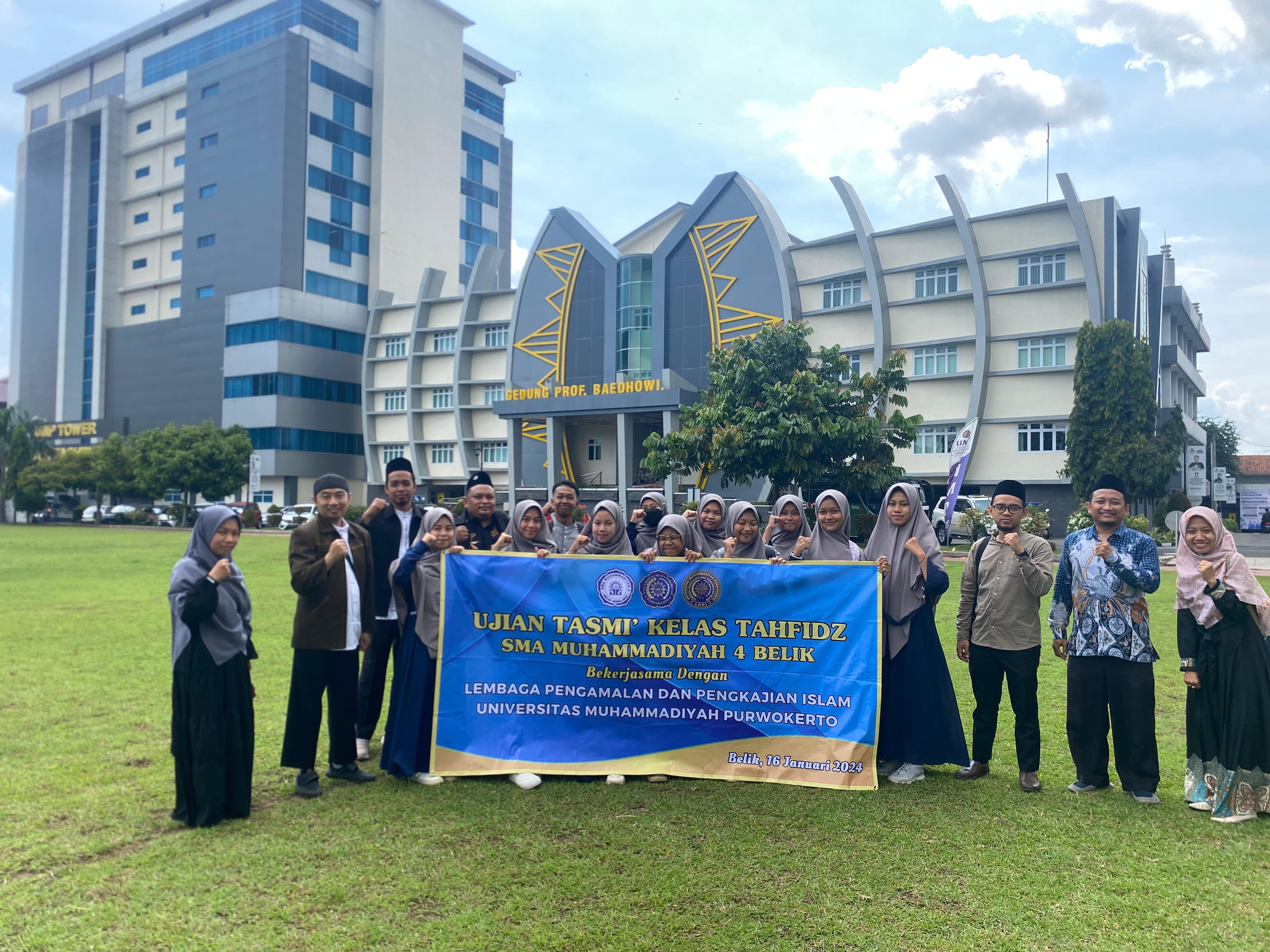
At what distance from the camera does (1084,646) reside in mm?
5020

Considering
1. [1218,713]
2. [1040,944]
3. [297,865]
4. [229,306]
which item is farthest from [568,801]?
[229,306]

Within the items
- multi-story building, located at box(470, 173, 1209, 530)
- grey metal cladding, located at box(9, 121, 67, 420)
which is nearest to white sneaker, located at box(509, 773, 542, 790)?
multi-story building, located at box(470, 173, 1209, 530)

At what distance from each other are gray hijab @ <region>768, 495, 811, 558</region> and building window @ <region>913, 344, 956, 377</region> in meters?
32.0

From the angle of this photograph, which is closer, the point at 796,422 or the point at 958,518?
the point at 796,422

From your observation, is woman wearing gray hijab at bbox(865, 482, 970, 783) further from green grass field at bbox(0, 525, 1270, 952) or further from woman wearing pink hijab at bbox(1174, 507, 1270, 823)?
woman wearing pink hijab at bbox(1174, 507, 1270, 823)

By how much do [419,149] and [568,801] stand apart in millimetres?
61329

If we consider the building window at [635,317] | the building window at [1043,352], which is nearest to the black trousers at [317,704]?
the building window at [1043,352]

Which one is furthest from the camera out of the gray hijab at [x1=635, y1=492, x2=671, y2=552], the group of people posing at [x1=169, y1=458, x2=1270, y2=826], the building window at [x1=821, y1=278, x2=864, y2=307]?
the building window at [x1=821, y1=278, x2=864, y2=307]

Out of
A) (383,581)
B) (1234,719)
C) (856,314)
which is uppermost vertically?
(856,314)

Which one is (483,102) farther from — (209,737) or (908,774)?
(908,774)

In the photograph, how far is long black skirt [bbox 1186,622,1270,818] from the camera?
181 inches

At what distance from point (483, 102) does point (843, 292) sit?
140 ft

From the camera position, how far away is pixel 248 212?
175ft

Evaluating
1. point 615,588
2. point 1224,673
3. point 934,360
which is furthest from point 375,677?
point 934,360
